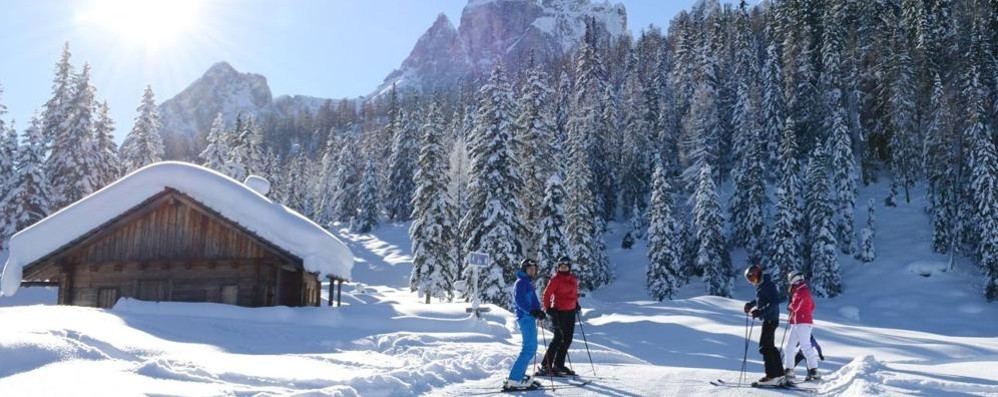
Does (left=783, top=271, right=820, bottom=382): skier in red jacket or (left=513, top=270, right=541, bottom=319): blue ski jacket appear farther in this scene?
(left=783, top=271, right=820, bottom=382): skier in red jacket

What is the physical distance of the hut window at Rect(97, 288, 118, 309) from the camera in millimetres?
21047

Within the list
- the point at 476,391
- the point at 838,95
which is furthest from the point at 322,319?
the point at 838,95

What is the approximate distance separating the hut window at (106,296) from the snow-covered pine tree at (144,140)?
29309mm

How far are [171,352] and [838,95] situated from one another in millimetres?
60361

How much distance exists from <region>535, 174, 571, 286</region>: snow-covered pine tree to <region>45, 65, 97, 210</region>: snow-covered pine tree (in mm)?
28176

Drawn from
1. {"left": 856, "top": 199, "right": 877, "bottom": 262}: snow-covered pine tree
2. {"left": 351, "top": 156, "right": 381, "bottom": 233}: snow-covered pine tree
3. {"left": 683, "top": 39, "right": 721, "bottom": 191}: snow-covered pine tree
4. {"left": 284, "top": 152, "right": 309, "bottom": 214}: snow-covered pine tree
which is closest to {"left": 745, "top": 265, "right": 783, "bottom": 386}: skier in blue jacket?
{"left": 856, "top": 199, "right": 877, "bottom": 262}: snow-covered pine tree

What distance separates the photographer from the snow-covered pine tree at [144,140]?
48.4 meters

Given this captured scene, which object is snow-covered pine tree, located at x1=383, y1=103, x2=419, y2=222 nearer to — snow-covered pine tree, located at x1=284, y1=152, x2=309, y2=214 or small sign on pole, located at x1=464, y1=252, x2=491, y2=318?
snow-covered pine tree, located at x1=284, y1=152, x2=309, y2=214

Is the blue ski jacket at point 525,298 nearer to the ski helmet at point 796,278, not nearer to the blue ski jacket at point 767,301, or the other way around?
the blue ski jacket at point 767,301

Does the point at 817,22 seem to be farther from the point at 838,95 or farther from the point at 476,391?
the point at 476,391

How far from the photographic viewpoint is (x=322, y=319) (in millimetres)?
18344

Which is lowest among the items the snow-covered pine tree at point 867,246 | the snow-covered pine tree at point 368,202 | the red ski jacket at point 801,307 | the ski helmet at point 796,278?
the red ski jacket at point 801,307

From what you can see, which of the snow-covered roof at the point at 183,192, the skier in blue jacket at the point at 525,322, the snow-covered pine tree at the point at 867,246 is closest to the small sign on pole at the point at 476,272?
the snow-covered roof at the point at 183,192

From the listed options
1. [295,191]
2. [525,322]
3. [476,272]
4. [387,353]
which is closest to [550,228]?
[476,272]
